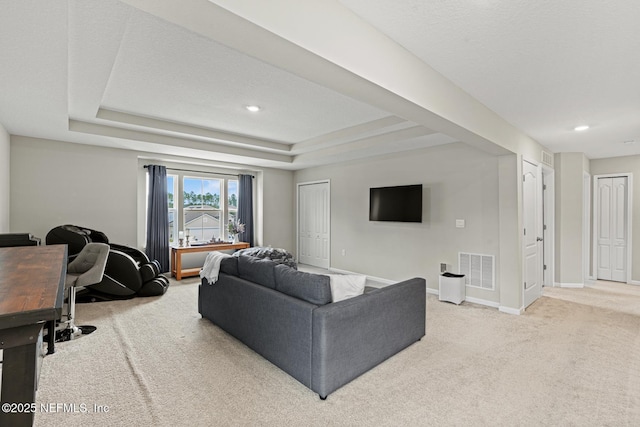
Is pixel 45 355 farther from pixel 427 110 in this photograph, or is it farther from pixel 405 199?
pixel 405 199

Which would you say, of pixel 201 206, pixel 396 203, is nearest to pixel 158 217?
pixel 201 206

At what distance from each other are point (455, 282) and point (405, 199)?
1535mm

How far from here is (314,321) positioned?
7.27 feet

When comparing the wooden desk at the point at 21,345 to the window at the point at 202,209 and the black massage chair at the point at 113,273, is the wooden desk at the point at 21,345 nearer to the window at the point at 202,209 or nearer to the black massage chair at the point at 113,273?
the black massage chair at the point at 113,273

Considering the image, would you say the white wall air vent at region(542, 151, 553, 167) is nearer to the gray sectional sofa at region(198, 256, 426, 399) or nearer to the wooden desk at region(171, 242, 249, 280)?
the gray sectional sofa at region(198, 256, 426, 399)

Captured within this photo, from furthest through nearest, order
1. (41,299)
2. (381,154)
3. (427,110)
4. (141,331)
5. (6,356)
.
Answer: (381,154), (141,331), (427,110), (41,299), (6,356)

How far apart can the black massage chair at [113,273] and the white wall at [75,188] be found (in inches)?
16.4

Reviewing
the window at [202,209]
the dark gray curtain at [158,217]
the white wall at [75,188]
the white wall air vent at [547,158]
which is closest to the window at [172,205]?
the window at [202,209]

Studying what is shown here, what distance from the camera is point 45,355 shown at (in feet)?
8.93

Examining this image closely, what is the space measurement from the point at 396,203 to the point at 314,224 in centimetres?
241

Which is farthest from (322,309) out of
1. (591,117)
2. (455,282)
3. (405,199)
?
(591,117)

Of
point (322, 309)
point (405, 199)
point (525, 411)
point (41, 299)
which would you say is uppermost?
point (405, 199)

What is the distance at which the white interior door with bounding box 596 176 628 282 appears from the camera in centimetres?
567

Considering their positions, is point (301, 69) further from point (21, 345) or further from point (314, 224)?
point (314, 224)
